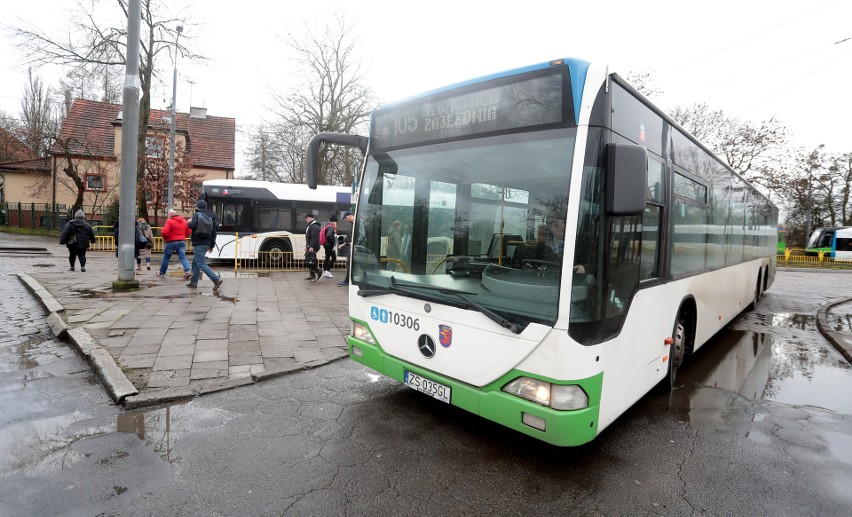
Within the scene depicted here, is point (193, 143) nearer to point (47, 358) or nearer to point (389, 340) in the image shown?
point (47, 358)

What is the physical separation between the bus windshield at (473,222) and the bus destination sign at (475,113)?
0.28 feet

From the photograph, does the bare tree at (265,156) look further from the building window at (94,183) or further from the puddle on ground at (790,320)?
the puddle on ground at (790,320)

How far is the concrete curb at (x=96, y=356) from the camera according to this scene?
4452mm

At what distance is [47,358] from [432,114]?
17.6 ft

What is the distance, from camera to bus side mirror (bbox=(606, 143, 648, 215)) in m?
2.95

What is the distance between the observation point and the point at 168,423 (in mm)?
3973

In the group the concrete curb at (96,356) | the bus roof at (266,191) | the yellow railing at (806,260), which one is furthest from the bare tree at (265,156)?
the yellow railing at (806,260)

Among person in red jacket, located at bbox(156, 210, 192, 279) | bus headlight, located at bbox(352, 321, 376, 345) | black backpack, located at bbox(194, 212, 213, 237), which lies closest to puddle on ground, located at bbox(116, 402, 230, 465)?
bus headlight, located at bbox(352, 321, 376, 345)

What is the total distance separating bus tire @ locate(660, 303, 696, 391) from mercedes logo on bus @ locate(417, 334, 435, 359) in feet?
8.26

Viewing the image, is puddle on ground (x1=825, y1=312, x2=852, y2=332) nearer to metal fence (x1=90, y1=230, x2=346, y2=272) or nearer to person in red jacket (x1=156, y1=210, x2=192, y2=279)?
metal fence (x1=90, y1=230, x2=346, y2=272)

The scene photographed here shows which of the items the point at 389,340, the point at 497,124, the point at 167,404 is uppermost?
the point at 497,124

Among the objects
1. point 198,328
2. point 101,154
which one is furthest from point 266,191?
point 101,154

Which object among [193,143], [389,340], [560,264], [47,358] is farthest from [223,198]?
[193,143]

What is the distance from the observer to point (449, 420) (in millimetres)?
4102
